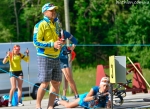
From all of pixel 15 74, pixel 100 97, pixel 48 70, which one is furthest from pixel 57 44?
pixel 15 74

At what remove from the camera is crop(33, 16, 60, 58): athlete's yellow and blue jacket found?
33.7 ft

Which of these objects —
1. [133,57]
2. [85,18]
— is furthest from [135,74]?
[85,18]

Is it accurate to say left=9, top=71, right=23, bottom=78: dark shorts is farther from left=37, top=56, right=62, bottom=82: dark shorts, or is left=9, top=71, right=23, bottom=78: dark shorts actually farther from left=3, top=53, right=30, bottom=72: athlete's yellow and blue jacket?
left=37, top=56, right=62, bottom=82: dark shorts

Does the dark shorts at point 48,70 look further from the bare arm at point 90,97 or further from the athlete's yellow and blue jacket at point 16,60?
the athlete's yellow and blue jacket at point 16,60

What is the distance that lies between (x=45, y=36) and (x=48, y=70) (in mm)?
632

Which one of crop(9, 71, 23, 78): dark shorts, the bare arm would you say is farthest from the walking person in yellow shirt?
the bare arm

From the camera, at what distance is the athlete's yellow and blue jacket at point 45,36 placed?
10281mm

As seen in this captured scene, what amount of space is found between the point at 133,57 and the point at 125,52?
4.05 ft

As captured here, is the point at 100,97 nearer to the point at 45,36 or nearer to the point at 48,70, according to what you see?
the point at 48,70

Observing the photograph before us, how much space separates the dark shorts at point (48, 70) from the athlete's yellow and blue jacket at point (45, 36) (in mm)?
102

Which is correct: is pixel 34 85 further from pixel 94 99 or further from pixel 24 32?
pixel 24 32

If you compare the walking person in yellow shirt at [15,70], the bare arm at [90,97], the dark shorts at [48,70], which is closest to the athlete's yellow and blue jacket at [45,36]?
the dark shorts at [48,70]

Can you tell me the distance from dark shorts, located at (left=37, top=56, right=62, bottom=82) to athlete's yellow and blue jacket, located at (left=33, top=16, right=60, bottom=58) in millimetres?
102

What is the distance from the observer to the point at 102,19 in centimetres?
4109
